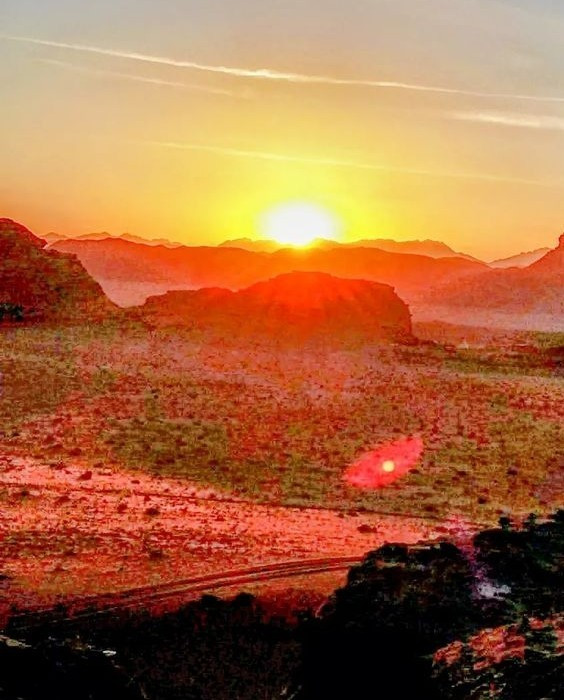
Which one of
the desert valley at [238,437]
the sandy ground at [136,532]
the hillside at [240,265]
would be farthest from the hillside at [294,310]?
the hillside at [240,265]

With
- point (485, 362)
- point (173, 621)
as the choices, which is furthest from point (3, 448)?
point (485, 362)

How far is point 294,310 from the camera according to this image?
3688 cm

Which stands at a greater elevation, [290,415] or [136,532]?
[290,415]

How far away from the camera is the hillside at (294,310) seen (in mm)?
34750

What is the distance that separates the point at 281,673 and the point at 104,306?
31487 mm

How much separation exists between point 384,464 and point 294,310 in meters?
19.7

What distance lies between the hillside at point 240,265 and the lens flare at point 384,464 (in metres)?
106

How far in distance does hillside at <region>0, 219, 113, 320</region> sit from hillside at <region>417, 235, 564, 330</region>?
1770 inches

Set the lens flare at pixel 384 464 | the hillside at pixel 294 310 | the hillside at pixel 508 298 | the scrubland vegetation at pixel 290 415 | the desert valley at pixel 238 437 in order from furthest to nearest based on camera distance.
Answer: the hillside at pixel 508 298 → the hillside at pixel 294 310 → the lens flare at pixel 384 464 → the scrubland vegetation at pixel 290 415 → the desert valley at pixel 238 437

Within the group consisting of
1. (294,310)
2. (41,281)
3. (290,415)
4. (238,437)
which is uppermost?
(41,281)

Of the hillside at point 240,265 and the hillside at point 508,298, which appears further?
the hillside at point 240,265

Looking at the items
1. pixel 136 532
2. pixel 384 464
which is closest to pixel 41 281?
pixel 384 464

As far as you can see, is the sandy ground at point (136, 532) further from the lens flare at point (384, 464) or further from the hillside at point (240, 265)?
the hillside at point (240, 265)

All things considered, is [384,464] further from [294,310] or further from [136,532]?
[294,310]
